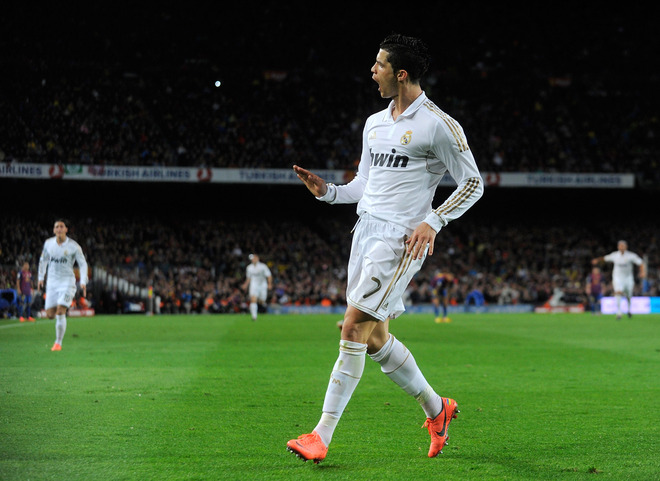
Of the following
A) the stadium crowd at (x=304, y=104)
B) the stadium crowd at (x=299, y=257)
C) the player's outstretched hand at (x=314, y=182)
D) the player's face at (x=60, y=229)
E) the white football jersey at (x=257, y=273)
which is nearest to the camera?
the player's outstretched hand at (x=314, y=182)

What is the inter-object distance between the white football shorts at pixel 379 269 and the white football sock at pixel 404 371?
0.25m

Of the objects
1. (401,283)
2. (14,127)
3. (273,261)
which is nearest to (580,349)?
(401,283)

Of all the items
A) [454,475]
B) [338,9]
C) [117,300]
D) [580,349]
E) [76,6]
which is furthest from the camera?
[338,9]

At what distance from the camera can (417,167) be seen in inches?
192

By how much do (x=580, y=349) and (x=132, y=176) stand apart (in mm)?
26424

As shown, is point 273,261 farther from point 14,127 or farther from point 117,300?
point 14,127

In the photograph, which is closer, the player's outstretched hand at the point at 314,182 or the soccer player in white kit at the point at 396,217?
the soccer player in white kit at the point at 396,217

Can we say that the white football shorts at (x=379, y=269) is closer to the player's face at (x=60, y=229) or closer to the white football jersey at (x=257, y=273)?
the player's face at (x=60, y=229)

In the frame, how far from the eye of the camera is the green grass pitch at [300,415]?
4.47m

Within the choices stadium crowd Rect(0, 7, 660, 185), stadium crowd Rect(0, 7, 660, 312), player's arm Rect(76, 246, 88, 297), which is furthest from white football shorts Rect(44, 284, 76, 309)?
stadium crowd Rect(0, 7, 660, 185)

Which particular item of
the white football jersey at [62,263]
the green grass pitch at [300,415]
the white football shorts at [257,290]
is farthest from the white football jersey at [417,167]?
the white football shorts at [257,290]

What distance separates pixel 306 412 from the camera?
6.66 metres

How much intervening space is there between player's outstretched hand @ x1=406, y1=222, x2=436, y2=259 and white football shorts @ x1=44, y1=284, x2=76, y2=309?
34.8 feet

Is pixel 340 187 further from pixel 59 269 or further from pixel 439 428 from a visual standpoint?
pixel 59 269
